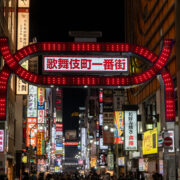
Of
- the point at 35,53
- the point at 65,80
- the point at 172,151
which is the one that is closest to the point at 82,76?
the point at 65,80

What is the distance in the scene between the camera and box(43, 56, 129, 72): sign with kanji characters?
23312 mm

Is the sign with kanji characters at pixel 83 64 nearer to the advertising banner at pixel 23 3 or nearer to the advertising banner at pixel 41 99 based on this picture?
the advertising banner at pixel 23 3

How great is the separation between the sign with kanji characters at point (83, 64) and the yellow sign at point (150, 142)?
65.5ft

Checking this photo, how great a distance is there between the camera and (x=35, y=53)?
75.2ft

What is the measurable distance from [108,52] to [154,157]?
77.5 feet

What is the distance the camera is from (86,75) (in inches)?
922

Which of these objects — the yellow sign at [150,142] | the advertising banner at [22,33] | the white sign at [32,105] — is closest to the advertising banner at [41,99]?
the white sign at [32,105]

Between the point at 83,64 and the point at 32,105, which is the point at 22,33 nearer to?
the point at 32,105

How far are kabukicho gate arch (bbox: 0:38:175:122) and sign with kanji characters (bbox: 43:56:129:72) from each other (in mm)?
317

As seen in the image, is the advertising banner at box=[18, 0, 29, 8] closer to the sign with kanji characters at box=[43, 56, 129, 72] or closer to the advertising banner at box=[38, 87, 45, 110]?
the sign with kanji characters at box=[43, 56, 129, 72]

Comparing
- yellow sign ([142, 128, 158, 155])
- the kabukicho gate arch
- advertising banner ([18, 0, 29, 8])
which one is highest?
advertising banner ([18, 0, 29, 8])

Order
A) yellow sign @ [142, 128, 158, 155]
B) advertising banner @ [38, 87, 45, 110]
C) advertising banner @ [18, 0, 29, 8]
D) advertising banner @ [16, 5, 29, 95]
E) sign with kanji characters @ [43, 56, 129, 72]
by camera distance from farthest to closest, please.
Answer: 1. advertising banner @ [38, 87, 45, 110]
2. advertising banner @ [18, 0, 29, 8]
3. advertising banner @ [16, 5, 29, 95]
4. yellow sign @ [142, 128, 158, 155]
5. sign with kanji characters @ [43, 56, 129, 72]

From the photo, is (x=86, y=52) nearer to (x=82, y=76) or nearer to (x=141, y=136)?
(x=82, y=76)

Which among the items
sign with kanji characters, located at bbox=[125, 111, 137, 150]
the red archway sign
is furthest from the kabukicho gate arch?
sign with kanji characters, located at bbox=[125, 111, 137, 150]
